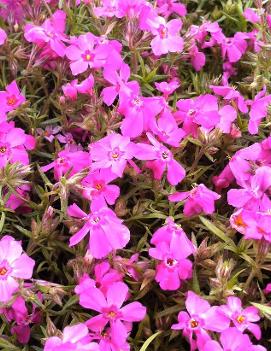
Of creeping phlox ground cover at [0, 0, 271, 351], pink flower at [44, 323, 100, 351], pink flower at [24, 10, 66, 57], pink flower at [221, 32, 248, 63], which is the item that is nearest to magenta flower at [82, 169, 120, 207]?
creeping phlox ground cover at [0, 0, 271, 351]

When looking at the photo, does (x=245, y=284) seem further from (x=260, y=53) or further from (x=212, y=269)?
(x=260, y=53)

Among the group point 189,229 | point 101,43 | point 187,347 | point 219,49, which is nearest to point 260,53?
point 219,49

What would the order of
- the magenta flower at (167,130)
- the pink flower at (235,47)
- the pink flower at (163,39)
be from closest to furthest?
the magenta flower at (167,130)
the pink flower at (163,39)
the pink flower at (235,47)

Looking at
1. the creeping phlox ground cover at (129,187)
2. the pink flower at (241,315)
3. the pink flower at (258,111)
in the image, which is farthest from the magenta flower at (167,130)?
the pink flower at (241,315)

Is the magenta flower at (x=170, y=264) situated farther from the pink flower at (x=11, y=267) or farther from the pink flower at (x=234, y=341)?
the pink flower at (x=11, y=267)

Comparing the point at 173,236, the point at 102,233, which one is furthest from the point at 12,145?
the point at 173,236

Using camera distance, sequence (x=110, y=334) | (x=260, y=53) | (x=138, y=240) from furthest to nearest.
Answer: (x=260, y=53)
(x=138, y=240)
(x=110, y=334)
